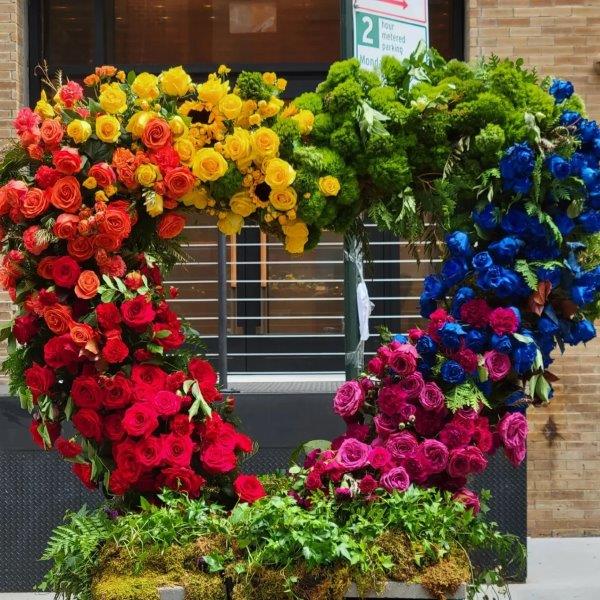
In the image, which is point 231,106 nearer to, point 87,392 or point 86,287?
point 86,287

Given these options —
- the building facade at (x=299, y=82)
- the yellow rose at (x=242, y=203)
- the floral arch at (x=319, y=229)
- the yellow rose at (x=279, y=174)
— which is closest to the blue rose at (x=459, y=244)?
the floral arch at (x=319, y=229)

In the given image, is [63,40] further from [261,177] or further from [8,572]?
[261,177]

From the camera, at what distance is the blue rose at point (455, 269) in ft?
12.5

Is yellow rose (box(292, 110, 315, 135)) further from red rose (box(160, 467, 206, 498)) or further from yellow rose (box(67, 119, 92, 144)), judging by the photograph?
red rose (box(160, 467, 206, 498))

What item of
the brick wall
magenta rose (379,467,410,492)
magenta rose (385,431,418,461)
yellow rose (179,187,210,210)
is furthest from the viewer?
the brick wall

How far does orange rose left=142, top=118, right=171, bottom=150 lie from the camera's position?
381 cm

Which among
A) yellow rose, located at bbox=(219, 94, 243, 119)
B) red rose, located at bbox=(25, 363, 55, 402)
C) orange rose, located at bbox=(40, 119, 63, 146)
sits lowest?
red rose, located at bbox=(25, 363, 55, 402)

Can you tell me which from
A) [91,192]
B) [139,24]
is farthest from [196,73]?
[91,192]

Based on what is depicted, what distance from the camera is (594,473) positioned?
328 inches

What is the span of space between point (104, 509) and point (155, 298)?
0.78m

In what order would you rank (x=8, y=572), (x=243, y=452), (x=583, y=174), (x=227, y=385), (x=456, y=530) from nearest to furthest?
1. (x=456, y=530)
2. (x=583, y=174)
3. (x=243, y=452)
4. (x=8, y=572)
5. (x=227, y=385)

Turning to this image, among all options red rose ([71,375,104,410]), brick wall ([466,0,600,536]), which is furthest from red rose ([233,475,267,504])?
brick wall ([466,0,600,536])

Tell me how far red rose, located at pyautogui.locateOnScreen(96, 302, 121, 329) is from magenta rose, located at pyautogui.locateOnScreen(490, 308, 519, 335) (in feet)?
4.27

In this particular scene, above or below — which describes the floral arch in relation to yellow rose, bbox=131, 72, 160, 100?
below
